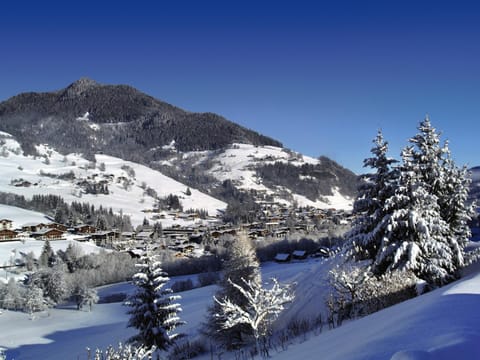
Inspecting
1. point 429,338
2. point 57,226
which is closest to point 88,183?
point 57,226

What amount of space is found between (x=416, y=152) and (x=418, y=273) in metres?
7.86

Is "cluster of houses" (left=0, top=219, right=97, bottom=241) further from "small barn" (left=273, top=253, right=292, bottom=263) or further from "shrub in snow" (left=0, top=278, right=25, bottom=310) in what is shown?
"small barn" (left=273, top=253, right=292, bottom=263)

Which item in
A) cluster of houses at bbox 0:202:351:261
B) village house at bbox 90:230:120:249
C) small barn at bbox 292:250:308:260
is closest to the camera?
small barn at bbox 292:250:308:260

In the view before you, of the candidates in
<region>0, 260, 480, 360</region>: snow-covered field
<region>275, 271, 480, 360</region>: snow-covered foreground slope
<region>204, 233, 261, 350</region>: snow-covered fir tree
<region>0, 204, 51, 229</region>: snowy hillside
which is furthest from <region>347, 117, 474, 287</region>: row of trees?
<region>0, 204, 51, 229</region>: snowy hillside

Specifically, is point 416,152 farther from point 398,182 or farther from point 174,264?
point 174,264

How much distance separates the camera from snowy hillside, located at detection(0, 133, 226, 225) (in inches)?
5335

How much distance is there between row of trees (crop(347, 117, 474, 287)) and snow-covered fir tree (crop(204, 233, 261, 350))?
8.77 meters

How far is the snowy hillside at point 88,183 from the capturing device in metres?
136

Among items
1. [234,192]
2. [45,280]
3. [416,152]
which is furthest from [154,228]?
[416,152]

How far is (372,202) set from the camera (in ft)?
65.9

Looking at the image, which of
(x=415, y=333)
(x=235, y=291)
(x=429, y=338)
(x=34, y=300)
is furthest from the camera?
(x=34, y=300)

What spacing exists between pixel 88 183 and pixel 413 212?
504ft

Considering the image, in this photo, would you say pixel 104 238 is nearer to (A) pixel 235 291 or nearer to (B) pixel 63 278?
(B) pixel 63 278

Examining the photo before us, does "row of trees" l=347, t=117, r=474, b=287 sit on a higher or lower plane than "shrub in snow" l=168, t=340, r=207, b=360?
higher
